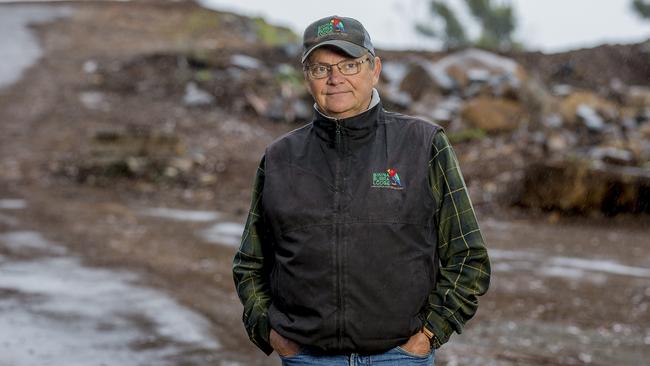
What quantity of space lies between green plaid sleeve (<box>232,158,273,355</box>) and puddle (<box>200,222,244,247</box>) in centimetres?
805

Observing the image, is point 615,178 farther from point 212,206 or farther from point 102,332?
point 102,332

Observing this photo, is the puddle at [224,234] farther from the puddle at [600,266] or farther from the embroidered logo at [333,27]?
the embroidered logo at [333,27]

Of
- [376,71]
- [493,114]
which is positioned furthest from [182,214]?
[376,71]

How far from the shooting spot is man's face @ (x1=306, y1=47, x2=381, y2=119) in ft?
8.77

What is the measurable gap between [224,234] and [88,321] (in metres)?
4.50

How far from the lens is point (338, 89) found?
267 cm

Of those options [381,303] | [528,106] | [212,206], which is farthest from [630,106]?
[381,303]

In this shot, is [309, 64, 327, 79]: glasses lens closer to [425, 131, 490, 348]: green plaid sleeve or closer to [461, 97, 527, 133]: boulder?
[425, 131, 490, 348]: green plaid sleeve

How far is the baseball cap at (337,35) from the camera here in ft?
8.62

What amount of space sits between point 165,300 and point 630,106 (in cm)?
1574

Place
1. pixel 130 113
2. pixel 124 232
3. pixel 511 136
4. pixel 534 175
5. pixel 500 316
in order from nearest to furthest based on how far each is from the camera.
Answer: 1. pixel 500 316
2. pixel 124 232
3. pixel 534 175
4. pixel 511 136
5. pixel 130 113

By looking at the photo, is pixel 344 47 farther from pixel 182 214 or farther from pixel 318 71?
pixel 182 214

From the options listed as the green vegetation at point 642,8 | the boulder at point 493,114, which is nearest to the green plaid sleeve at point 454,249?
the boulder at point 493,114

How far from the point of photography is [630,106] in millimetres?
20406
